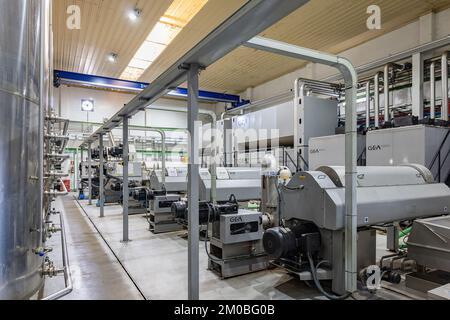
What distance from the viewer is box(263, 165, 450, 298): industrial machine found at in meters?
A: 2.11

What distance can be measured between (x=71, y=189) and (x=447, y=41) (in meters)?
11.5

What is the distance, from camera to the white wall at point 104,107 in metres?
9.52

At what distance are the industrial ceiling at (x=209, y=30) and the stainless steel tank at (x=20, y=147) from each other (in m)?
2.73

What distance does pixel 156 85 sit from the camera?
2488mm

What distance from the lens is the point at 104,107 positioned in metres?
10.0

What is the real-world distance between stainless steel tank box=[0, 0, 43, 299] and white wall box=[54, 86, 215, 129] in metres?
7.40

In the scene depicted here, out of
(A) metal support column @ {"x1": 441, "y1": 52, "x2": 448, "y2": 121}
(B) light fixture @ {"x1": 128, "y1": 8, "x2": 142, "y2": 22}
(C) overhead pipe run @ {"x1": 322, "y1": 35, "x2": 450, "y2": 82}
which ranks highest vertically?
(B) light fixture @ {"x1": 128, "y1": 8, "x2": 142, "y2": 22}

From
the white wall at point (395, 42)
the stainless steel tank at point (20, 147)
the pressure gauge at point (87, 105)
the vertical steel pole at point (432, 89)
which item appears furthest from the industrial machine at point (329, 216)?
the pressure gauge at point (87, 105)

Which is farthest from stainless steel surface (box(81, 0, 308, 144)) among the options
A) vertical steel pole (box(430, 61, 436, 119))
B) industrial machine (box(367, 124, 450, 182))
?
vertical steel pole (box(430, 61, 436, 119))

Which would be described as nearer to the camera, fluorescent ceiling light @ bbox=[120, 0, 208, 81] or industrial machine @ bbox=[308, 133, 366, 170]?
industrial machine @ bbox=[308, 133, 366, 170]

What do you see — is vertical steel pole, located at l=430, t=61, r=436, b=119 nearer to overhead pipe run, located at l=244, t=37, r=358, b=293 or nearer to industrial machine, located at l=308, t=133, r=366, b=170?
industrial machine, located at l=308, t=133, r=366, b=170
